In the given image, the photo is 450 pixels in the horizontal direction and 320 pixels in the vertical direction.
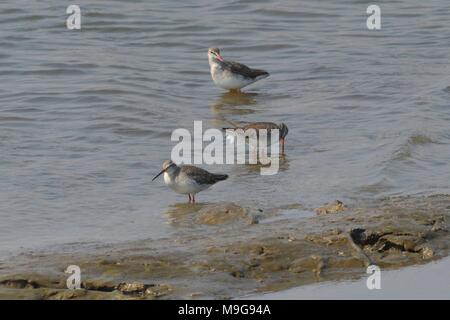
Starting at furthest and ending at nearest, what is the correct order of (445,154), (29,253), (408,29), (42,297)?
(408,29) < (445,154) < (29,253) < (42,297)

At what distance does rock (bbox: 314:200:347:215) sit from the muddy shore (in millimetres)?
43

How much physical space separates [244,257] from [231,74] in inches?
304

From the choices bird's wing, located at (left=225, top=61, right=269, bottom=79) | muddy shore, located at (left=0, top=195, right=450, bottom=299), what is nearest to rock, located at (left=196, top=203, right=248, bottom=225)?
muddy shore, located at (left=0, top=195, right=450, bottom=299)

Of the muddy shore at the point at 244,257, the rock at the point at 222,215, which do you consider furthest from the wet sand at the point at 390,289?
the rock at the point at 222,215

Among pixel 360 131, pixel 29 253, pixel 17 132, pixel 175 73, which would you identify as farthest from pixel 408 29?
pixel 29 253

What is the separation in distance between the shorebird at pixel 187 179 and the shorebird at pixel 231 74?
16.7 ft

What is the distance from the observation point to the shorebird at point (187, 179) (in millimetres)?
9828

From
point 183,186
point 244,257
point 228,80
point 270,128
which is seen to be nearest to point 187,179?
point 183,186

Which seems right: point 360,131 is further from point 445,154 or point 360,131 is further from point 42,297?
point 42,297

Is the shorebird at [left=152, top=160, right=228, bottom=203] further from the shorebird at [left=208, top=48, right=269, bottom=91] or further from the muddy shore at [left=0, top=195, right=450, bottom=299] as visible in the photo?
the shorebird at [left=208, top=48, right=269, bottom=91]

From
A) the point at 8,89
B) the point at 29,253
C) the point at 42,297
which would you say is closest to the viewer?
the point at 42,297

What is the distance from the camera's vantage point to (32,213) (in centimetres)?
952

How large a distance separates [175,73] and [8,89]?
8.52ft

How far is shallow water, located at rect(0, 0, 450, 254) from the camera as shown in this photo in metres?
9.98
